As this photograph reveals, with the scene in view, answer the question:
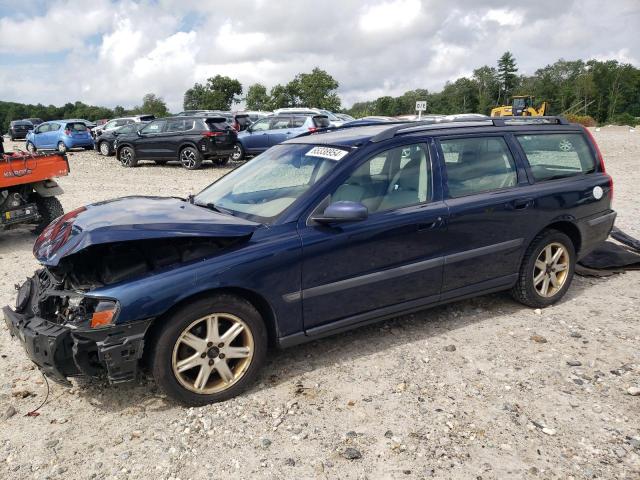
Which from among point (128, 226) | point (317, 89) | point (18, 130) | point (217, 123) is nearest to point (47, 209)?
point (128, 226)

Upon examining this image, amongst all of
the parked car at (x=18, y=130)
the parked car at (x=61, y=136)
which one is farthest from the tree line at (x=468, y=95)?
the parked car at (x=61, y=136)

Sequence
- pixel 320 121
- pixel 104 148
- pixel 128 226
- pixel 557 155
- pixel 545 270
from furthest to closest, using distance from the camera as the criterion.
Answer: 1. pixel 104 148
2. pixel 320 121
3. pixel 557 155
4. pixel 545 270
5. pixel 128 226

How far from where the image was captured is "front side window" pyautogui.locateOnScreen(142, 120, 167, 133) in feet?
57.6

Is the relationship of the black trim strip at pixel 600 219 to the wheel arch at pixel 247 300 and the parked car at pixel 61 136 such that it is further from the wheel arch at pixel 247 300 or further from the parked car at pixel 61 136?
the parked car at pixel 61 136

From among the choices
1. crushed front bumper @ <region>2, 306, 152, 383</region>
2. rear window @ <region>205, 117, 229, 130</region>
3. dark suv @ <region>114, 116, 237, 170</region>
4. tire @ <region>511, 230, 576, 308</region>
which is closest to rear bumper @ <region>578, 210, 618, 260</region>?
tire @ <region>511, 230, 576, 308</region>

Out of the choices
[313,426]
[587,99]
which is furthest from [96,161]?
[587,99]

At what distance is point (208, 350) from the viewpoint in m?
3.18

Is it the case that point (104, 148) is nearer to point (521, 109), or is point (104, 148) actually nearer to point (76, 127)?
point (76, 127)

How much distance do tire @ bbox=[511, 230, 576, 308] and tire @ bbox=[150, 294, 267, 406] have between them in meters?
2.50

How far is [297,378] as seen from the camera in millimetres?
3590

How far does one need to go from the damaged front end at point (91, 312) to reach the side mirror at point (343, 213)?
1.96 ft

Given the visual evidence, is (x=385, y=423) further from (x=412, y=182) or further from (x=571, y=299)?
(x=571, y=299)

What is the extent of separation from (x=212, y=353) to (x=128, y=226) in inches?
36.6

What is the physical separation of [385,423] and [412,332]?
1.29 m
